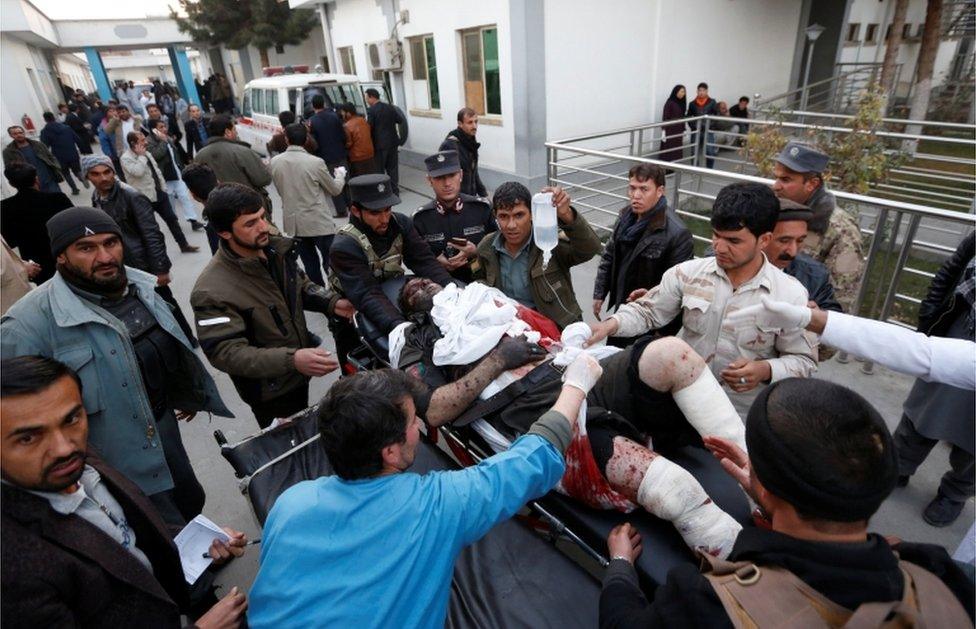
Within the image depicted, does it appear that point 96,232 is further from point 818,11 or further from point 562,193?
point 818,11

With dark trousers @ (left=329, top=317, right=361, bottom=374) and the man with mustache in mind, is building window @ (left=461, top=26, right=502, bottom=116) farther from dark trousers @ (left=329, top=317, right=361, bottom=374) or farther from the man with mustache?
the man with mustache

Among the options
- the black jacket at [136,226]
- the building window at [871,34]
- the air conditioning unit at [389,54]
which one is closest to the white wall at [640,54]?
the air conditioning unit at [389,54]

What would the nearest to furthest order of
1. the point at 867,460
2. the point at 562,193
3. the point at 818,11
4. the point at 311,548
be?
1. the point at 867,460
2. the point at 311,548
3. the point at 562,193
4. the point at 818,11

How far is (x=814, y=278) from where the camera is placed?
2.46 meters

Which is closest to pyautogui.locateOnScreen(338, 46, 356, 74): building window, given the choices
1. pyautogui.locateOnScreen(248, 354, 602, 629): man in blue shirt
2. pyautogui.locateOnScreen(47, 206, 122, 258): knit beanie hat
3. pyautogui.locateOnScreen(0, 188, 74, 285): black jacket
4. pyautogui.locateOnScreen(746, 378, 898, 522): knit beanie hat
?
pyautogui.locateOnScreen(0, 188, 74, 285): black jacket

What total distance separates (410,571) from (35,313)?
5.69 feet

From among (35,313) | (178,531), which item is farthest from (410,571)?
(35,313)

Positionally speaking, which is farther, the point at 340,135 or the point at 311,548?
the point at 340,135

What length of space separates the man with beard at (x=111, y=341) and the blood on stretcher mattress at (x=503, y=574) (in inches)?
13.5

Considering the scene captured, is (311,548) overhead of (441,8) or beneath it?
beneath

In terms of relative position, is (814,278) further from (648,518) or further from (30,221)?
(30,221)

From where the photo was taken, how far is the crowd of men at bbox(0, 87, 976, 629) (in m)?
1.05

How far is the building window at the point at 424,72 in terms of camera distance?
33.1ft

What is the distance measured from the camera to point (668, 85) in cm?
942
